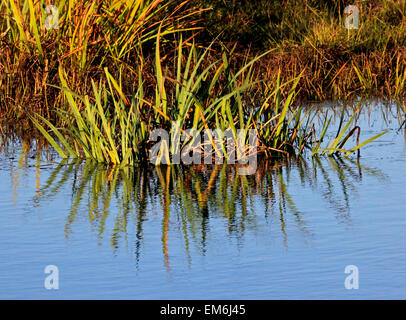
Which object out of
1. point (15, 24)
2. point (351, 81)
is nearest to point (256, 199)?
point (15, 24)

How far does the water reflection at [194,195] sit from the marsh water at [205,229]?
1 centimetres

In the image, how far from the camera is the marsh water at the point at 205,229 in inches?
181

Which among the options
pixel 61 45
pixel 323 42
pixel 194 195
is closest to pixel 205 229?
pixel 194 195

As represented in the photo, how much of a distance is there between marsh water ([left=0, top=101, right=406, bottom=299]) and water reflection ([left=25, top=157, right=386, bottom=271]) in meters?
0.01

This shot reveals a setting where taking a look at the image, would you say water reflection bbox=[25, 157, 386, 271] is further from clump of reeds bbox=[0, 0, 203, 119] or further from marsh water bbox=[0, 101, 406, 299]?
clump of reeds bbox=[0, 0, 203, 119]

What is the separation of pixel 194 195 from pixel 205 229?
1.25 metres

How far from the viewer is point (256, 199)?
685 centimetres

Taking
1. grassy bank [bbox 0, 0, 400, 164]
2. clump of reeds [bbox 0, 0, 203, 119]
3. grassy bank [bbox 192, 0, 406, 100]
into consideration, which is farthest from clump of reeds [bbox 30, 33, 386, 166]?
grassy bank [bbox 192, 0, 406, 100]

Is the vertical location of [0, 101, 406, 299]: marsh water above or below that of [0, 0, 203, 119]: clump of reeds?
below

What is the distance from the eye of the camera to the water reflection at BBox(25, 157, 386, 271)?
5855 millimetres

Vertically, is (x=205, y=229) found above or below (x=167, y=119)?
below

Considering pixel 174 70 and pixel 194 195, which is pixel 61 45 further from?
pixel 194 195

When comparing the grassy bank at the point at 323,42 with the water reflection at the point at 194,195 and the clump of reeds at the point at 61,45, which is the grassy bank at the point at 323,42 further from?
the water reflection at the point at 194,195

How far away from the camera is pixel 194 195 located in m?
7.08
